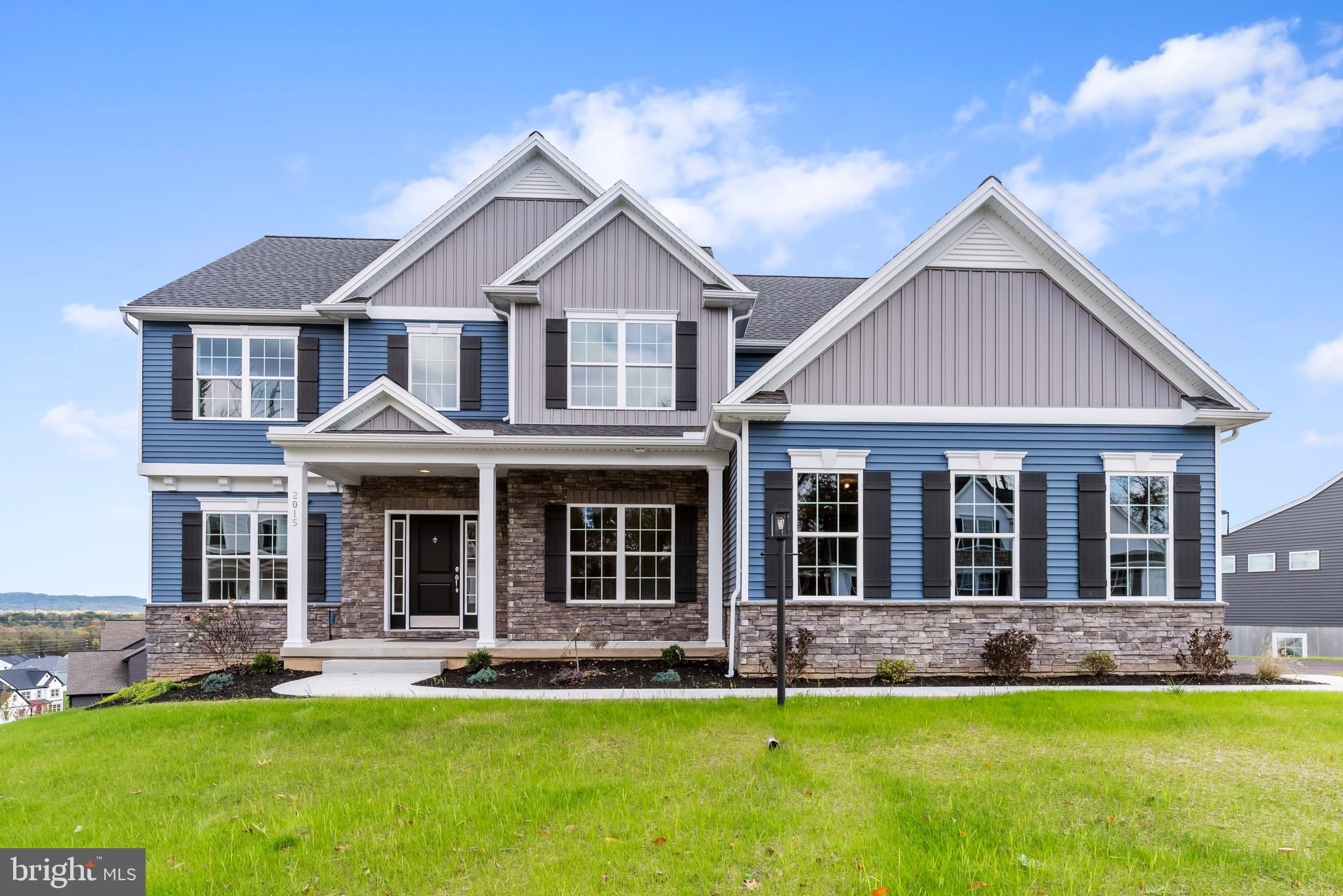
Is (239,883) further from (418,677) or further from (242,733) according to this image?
(418,677)

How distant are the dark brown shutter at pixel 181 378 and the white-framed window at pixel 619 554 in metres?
6.85

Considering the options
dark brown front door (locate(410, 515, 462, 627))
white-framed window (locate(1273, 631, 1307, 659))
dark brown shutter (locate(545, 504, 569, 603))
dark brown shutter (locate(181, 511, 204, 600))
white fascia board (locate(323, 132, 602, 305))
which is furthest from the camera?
white-framed window (locate(1273, 631, 1307, 659))

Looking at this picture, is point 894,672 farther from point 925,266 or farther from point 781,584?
point 925,266

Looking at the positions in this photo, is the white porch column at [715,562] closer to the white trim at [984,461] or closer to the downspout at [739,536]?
the downspout at [739,536]

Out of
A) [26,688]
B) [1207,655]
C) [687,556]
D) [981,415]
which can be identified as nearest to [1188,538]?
[1207,655]

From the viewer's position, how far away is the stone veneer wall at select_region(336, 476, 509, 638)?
49.3ft

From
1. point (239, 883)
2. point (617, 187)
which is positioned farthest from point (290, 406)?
point (239, 883)

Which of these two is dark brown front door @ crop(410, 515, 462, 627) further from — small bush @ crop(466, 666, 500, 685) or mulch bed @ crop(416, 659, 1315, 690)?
small bush @ crop(466, 666, 500, 685)

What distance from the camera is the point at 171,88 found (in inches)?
641

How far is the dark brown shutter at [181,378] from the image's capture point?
15172mm

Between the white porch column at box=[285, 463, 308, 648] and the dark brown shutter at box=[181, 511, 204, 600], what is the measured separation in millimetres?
2830

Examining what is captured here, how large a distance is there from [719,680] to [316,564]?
775 centimetres

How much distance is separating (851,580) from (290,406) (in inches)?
393

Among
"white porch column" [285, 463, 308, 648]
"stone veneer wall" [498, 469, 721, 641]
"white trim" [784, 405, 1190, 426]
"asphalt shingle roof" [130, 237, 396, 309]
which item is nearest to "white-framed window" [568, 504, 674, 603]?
"stone veneer wall" [498, 469, 721, 641]
